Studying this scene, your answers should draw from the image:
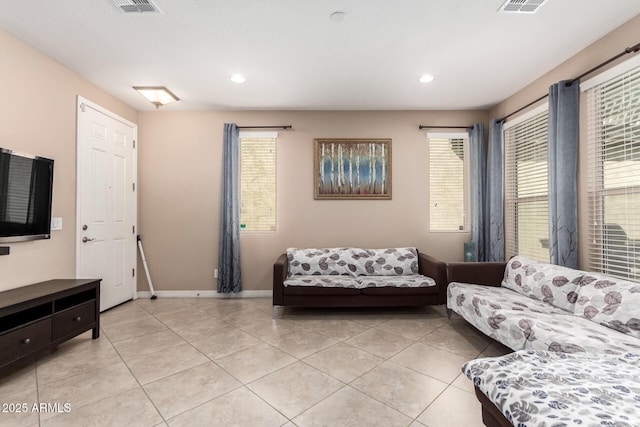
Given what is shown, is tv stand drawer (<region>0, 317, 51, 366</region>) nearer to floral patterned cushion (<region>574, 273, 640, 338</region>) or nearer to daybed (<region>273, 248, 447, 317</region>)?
daybed (<region>273, 248, 447, 317</region>)

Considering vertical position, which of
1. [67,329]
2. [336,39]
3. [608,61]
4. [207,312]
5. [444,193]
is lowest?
[207,312]

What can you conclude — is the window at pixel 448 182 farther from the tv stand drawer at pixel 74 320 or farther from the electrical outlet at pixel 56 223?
the electrical outlet at pixel 56 223

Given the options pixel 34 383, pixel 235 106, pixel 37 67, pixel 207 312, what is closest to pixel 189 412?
pixel 34 383

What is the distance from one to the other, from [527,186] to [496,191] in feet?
1.27

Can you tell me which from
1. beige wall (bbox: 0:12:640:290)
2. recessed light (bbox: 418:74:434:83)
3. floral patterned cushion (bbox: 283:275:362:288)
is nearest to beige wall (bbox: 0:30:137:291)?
beige wall (bbox: 0:12:640:290)

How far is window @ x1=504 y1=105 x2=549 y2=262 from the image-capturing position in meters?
2.97

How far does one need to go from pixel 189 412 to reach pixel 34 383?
4.13 feet

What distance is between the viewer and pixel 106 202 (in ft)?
10.8

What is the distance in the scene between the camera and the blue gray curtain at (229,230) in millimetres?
3770

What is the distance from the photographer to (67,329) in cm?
228

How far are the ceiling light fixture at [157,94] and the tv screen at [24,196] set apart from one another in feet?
4.19

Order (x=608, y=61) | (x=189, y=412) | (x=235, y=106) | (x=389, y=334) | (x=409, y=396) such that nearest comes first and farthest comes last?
(x=189, y=412), (x=409, y=396), (x=608, y=61), (x=389, y=334), (x=235, y=106)

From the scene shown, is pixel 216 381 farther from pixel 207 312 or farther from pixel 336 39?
pixel 336 39

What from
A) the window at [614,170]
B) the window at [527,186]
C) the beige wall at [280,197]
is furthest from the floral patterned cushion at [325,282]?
the window at [614,170]
